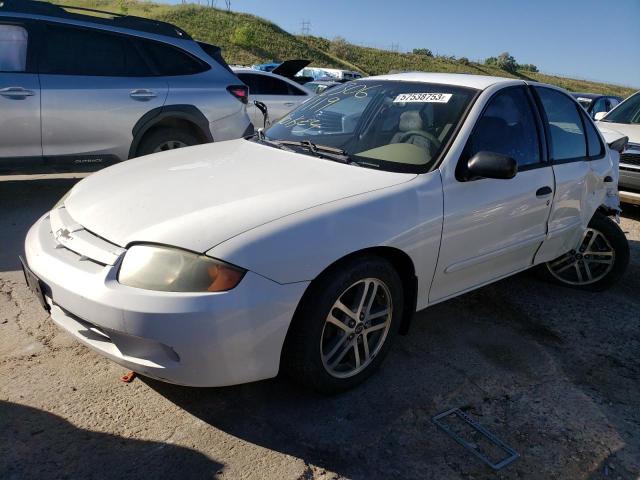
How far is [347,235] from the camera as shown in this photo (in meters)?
2.46

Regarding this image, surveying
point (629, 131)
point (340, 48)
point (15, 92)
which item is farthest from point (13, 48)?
point (340, 48)

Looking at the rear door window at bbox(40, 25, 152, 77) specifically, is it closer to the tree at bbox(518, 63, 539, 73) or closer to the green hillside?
the green hillside

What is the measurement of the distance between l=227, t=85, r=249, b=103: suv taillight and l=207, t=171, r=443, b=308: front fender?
12.8 ft

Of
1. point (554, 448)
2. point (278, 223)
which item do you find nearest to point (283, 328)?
point (278, 223)

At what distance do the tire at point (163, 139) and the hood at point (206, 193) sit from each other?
2.53 meters

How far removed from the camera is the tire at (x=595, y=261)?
440cm

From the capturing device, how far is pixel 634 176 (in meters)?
6.72

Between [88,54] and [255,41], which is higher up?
[88,54]

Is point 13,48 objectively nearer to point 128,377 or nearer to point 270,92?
point 128,377

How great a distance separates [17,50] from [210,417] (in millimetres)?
4408

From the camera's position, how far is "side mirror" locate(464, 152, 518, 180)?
2.88 metres

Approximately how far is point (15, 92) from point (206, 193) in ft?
11.4

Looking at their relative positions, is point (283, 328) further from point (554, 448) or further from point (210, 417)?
point (554, 448)

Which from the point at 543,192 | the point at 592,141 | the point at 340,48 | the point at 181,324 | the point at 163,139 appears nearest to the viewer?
the point at 181,324
